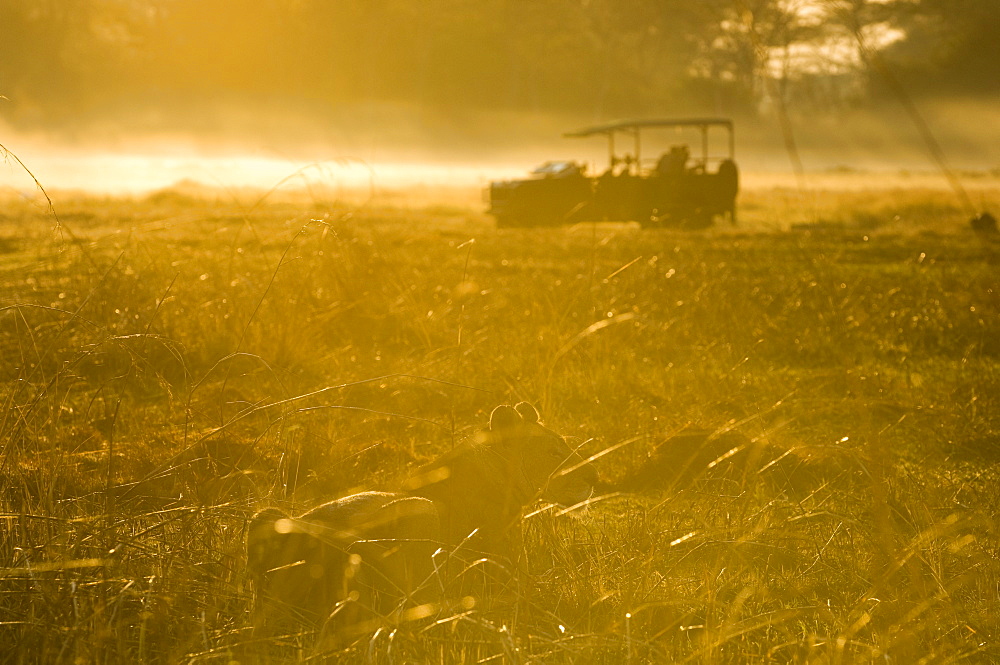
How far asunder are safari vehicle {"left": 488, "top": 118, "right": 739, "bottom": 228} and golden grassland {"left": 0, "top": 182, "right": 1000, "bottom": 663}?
1088cm

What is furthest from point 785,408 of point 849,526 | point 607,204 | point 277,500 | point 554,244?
point 607,204

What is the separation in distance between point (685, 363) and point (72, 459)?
3362mm

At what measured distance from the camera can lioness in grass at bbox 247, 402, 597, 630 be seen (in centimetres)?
228

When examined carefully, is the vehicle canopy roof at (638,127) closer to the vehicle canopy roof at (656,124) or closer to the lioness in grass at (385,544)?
the vehicle canopy roof at (656,124)

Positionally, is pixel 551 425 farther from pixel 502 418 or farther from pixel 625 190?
pixel 625 190

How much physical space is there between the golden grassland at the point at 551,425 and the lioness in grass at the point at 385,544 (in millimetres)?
87

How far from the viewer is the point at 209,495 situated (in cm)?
289

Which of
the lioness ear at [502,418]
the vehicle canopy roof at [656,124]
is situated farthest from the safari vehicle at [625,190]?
the lioness ear at [502,418]

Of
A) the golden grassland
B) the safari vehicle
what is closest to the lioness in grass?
the golden grassland

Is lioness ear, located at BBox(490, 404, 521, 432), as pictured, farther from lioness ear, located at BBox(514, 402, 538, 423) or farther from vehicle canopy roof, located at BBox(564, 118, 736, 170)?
vehicle canopy roof, located at BBox(564, 118, 736, 170)

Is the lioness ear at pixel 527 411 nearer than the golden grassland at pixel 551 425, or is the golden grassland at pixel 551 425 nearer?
the golden grassland at pixel 551 425

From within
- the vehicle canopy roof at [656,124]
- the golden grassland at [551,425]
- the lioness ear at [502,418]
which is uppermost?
the vehicle canopy roof at [656,124]

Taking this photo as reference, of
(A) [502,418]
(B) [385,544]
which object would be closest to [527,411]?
(A) [502,418]

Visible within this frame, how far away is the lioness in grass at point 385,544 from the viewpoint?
89.7 inches
